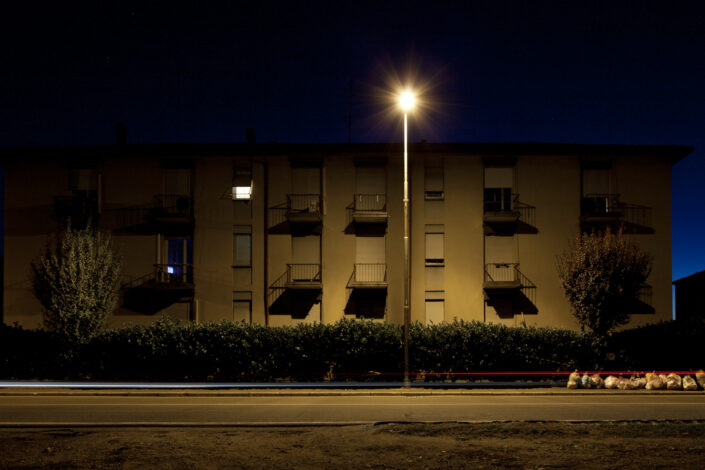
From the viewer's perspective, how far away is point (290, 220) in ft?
85.3

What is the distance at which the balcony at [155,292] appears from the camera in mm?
25906

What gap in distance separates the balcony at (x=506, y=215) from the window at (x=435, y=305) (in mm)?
3939

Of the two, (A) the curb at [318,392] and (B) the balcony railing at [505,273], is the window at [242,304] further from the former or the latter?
(B) the balcony railing at [505,273]

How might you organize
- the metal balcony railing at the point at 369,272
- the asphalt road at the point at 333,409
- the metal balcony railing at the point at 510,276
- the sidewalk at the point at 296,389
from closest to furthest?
the asphalt road at the point at 333,409
the sidewalk at the point at 296,389
the metal balcony railing at the point at 510,276
the metal balcony railing at the point at 369,272

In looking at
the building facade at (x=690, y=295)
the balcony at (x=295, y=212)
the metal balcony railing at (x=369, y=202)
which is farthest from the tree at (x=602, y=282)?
the building facade at (x=690, y=295)

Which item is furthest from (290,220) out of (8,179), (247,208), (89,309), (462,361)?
Result: (8,179)

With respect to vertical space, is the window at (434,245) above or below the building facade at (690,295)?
above

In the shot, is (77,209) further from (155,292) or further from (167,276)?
(155,292)

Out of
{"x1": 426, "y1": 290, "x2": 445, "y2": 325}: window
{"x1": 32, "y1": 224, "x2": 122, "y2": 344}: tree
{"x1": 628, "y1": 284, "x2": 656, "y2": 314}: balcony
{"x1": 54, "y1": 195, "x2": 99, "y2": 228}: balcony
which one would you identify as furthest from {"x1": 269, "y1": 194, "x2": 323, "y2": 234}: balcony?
{"x1": 628, "y1": 284, "x2": 656, "y2": 314}: balcony

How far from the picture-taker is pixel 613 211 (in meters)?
26.0

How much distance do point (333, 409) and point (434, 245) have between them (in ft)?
47.9

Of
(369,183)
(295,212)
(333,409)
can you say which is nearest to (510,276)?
(369,183)

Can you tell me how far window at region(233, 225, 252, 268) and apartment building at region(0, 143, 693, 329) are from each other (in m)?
0.05

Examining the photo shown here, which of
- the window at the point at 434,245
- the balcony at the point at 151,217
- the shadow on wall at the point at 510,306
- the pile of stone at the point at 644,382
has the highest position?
the balcony at the point at 151,217
